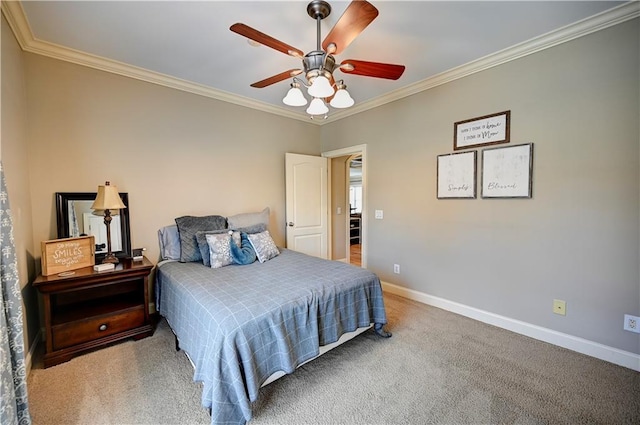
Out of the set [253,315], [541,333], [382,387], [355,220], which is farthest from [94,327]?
[355,220]

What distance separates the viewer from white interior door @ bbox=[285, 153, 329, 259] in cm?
389

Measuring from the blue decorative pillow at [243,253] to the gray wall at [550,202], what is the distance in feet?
6.18

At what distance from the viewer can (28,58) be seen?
2.24 meters

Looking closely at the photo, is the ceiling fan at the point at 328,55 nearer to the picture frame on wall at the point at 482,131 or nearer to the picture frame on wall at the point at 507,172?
the picture frame on wall at the point at 482,131

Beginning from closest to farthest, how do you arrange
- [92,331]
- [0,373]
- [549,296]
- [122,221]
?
[0,373] → [92,331] → [549,296] → [122,221]

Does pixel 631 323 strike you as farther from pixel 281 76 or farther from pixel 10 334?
pixel 10 334

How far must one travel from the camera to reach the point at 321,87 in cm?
169

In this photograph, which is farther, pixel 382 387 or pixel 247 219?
pixel 247 219

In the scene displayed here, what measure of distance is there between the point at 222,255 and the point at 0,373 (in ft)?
4.97

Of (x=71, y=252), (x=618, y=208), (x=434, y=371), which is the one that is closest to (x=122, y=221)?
(x=71, y=252)

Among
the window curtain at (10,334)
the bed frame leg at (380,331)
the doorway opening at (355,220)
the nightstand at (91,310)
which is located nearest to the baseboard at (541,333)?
the bed frame leg at (380,331)

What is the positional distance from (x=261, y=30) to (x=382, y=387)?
9.01ft

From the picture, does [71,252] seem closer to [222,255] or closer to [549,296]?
[222,255]

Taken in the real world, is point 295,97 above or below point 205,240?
above
